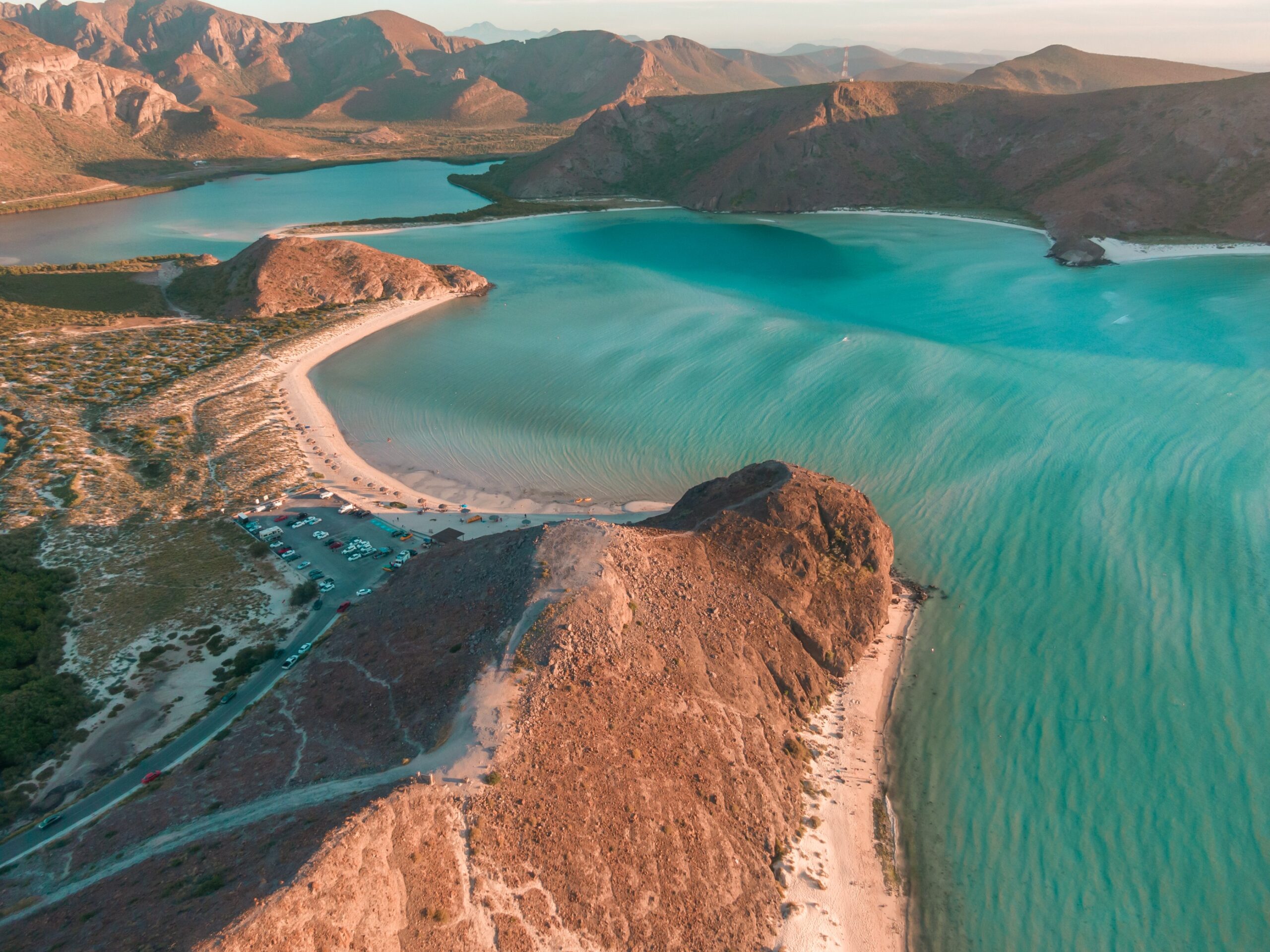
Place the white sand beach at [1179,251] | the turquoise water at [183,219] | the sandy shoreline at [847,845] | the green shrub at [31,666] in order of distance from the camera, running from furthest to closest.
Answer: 1. the turquoise water at [183,219]
2. the white sand beach at [1179,251]
3. the green shrub at [31,666]
4. the sandy shoreline at [847,845]

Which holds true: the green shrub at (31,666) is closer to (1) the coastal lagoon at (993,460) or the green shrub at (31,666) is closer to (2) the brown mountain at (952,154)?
(1) the coastal lagoon at (993,460)

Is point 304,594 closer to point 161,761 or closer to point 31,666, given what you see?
point 161,761

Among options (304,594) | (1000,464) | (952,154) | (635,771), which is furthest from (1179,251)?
(304,594)

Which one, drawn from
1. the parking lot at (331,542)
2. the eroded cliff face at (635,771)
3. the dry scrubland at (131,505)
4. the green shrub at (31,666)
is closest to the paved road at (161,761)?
the dry scrubland at (131,505)

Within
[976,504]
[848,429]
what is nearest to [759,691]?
[976,504]

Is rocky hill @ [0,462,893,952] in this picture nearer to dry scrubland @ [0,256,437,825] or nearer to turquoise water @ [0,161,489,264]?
dry scrubland @ [0,256,437,825]
